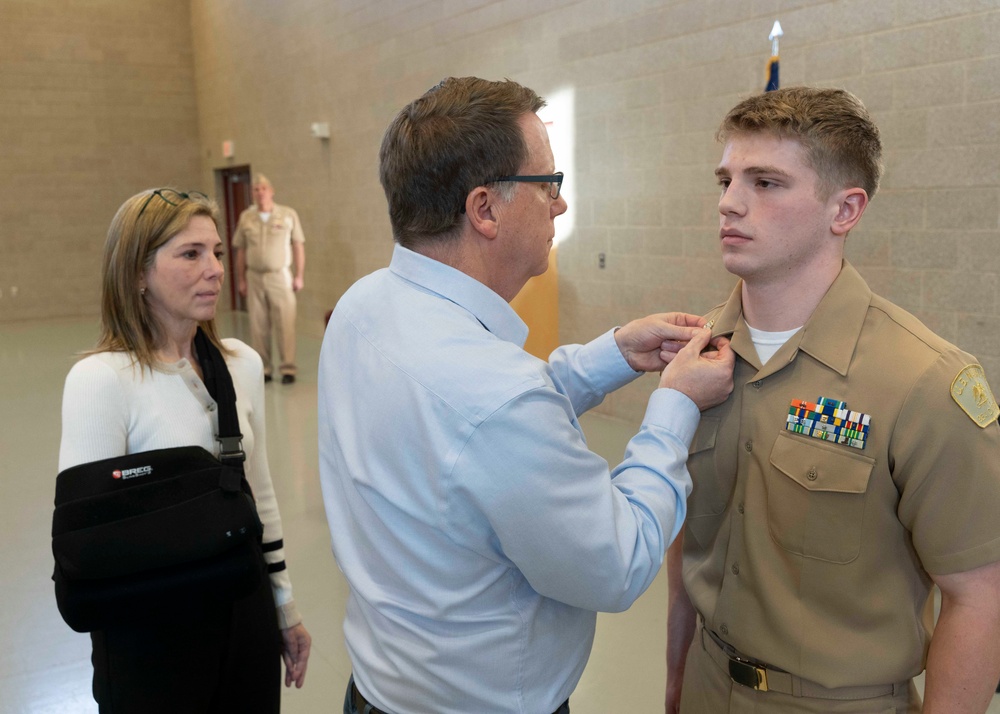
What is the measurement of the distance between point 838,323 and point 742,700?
0.65 meters

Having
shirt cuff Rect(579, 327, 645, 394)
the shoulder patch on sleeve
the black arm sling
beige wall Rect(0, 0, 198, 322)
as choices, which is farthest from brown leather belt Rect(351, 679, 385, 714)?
beige wall Rect(0, 0, 198, 322)

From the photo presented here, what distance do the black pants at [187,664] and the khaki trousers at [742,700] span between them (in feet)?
3.01

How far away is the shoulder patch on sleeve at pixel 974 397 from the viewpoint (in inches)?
46.2

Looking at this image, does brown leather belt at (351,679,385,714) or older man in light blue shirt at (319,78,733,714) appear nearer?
older man in light blue shirt at (319,78,733,714)

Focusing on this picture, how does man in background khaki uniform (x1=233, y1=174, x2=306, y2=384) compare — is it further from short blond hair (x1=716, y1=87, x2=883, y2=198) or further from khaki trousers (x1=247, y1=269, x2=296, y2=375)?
short blond hair (x1=716, y1=87, x2=883, y2=198)

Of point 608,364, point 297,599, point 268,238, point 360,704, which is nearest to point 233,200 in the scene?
point 268,238

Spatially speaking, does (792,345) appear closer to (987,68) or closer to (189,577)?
(189,577)

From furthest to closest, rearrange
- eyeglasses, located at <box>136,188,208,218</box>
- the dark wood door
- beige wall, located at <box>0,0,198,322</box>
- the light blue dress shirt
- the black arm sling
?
the dark wood door, beige wall, located at <box>0,0,198,322</box>, eyeglasses, located at <box>136,188,208,218</box>, the black arm sling, the light blue dress shirt

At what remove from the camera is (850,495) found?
4.15 ft

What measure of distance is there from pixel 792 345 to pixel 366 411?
72cm

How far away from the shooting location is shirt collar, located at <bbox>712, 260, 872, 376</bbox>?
4.27 ft

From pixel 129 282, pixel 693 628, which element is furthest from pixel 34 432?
pixel 693 628

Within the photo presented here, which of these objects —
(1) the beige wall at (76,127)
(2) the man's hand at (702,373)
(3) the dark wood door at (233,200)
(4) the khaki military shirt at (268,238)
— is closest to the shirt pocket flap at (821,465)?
(2) the man's hand at (702,373)

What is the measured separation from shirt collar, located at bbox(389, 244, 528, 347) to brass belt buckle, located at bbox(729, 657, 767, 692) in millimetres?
684
